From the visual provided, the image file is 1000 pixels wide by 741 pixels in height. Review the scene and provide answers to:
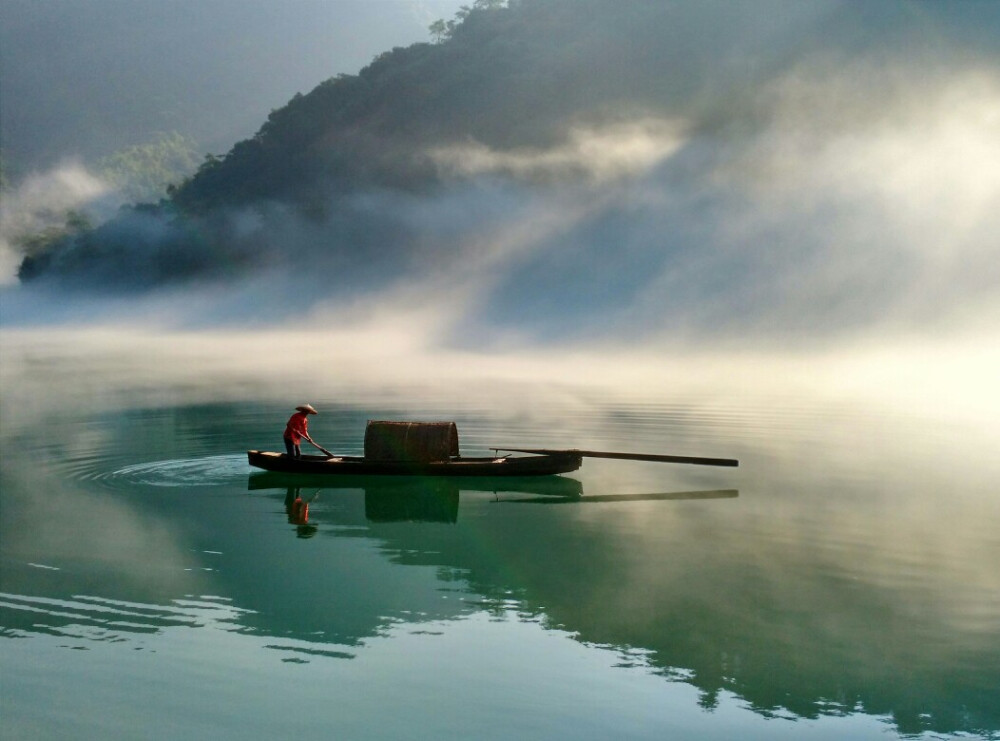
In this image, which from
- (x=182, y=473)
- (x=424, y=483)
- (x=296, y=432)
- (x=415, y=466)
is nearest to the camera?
(x=415, y=466)

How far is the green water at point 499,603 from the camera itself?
12250mm

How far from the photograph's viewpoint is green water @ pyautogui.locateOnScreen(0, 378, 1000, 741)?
40.2 ft

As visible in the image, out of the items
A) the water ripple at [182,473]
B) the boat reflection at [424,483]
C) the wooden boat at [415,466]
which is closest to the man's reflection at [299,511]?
the wooden boat at [415,466]

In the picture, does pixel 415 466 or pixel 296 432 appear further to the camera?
pixel 296 432

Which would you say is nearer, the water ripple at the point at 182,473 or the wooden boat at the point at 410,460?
the wooden boat at the point at 410,460

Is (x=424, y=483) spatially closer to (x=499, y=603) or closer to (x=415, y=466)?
(x=415, y=466)

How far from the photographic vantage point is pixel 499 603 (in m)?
16.2

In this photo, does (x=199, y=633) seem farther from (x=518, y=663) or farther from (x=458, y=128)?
(x=458, y=128)

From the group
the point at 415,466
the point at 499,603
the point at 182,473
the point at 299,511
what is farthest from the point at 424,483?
the point at 499,603

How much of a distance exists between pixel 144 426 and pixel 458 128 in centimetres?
10103

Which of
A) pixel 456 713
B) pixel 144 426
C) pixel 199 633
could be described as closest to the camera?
pixel 456 713

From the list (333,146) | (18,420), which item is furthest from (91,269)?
(18,420)

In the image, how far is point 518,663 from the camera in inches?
538

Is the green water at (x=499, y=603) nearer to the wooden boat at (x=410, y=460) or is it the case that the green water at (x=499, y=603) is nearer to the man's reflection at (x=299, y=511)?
the man's reflection at (x=299, y=511)
